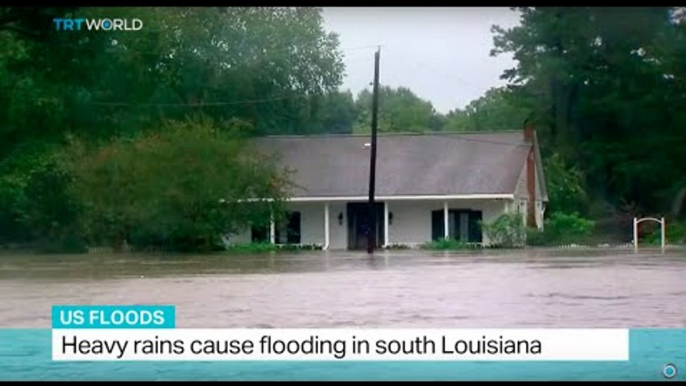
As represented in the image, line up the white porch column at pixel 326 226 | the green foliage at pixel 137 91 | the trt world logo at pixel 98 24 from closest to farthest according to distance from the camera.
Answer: the trt world logo at pixel 98 24 → the green foliage at pixel 137 91 → the white porch column at pixel 326 226

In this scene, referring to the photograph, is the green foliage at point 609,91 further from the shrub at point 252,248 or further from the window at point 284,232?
the shrub at point 252,248

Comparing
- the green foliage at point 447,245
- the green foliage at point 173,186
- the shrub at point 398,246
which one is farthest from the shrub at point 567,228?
the green foliage at point 173,186

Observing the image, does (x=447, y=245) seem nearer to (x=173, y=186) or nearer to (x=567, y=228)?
(x=567, y=228)

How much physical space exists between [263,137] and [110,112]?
80 cm

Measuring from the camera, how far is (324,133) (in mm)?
6707

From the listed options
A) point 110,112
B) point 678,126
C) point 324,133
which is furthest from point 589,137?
point 110,112

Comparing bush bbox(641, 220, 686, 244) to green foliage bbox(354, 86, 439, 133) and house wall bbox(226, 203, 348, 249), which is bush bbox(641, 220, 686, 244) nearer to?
green foliage bbox(354, 86, 439, 133)

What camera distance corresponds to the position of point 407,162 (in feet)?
22.7

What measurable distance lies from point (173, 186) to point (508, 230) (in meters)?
1.77

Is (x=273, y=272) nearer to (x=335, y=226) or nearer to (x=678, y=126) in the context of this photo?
(x=335, y=226)

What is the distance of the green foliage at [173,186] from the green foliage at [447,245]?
800 millimetres

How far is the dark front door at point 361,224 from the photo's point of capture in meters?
6.81

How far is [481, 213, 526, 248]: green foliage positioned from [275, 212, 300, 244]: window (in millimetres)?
968

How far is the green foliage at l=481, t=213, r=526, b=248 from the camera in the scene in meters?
6.92
